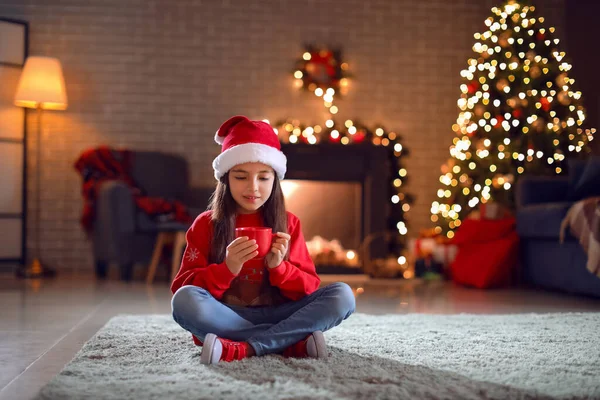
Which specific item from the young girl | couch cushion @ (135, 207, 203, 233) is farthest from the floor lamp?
the young girl

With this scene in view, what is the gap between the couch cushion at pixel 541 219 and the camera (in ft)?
13.0

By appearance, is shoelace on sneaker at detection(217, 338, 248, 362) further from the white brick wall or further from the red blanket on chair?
the white brick wall

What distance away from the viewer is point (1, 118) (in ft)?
17.1

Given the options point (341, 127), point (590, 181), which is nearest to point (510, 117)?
point (590, 181)

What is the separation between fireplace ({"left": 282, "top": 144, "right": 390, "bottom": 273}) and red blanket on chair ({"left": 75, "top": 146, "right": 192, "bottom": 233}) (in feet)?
3.17

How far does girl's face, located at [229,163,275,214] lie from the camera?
189cm

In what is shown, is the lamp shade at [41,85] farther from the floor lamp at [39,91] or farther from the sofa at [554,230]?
the sofa at [554,230]

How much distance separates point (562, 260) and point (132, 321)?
102 inches

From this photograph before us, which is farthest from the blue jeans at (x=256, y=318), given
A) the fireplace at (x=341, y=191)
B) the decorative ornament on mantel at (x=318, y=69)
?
the decorative ornament on mantel at (x=318, y=69)

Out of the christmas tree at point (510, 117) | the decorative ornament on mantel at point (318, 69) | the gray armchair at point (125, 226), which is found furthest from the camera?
the decorative ornament on mantel at point (318, 69)

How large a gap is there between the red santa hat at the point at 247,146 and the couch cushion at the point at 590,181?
2.84m

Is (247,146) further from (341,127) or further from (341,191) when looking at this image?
(341,127)

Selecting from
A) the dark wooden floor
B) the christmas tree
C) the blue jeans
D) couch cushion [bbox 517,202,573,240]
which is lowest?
the dark wooden floor

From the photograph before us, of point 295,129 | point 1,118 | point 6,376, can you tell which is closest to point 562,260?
point 295,129
